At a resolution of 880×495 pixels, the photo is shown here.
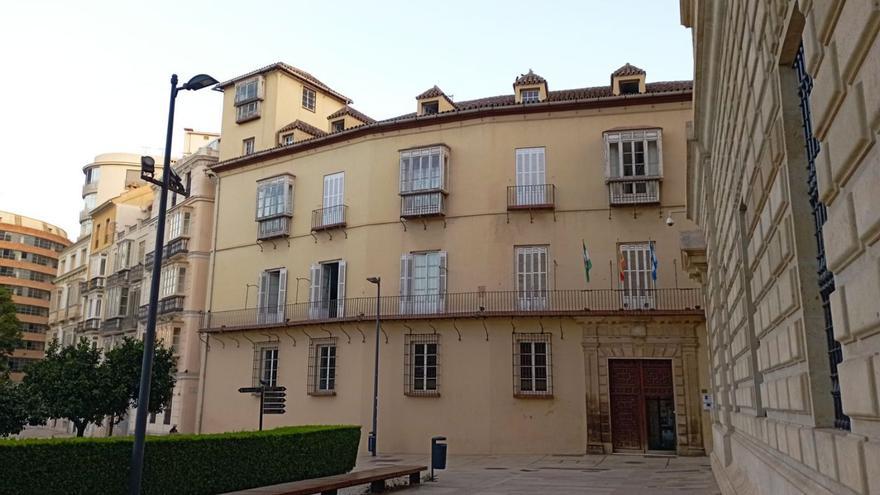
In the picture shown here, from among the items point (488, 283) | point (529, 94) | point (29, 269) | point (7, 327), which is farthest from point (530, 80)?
point (29, 269)

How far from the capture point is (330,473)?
1745 centimetres

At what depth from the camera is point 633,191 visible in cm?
2555

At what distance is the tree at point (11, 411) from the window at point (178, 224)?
16.4 m

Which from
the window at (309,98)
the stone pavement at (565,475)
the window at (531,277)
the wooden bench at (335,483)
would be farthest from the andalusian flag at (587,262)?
the window at (309,98)

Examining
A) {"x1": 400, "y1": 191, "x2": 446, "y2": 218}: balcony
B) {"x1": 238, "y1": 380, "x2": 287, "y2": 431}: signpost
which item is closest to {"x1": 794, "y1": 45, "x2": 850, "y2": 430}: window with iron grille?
{"x1": 238, "y1": 380, "x2": 287, "y2": 431}: signpost

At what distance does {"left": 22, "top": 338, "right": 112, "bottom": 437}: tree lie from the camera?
27.5 metres

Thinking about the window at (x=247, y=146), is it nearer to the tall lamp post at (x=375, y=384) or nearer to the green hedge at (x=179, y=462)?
the tall lamp post at (x=375, y=384)

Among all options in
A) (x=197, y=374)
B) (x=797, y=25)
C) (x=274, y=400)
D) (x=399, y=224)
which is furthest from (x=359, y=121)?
(x=797, y=25)

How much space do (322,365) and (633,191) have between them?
1367 cm

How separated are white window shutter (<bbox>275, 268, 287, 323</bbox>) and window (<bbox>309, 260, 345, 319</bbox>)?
1535 mm

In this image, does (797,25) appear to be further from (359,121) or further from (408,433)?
(359,121)

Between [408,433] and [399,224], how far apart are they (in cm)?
790

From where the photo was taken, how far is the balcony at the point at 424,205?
2773cm

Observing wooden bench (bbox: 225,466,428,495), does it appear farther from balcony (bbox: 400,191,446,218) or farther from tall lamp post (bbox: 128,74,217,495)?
balcony (bbox: 400,191,446,218)
